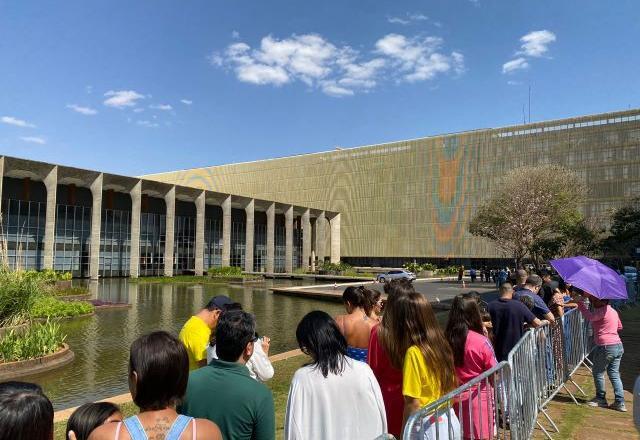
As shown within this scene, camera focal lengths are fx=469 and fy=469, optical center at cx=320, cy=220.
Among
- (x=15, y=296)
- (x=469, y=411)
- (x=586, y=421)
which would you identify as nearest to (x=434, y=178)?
(x=15, y=296)

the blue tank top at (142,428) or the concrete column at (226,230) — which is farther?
the concrete column at (226,230)

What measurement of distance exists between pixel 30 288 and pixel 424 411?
1208 centimetres

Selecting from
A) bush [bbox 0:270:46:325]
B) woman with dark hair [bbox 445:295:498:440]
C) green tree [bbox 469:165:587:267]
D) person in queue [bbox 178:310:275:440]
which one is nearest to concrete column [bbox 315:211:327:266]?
green tree [bbox 469:165:587:267]

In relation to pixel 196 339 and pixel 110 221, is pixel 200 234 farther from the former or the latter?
pixel 196 339

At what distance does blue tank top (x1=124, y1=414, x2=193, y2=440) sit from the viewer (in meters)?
2.19

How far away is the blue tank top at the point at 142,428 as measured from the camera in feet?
7.19

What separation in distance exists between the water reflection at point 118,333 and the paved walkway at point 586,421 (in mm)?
6466

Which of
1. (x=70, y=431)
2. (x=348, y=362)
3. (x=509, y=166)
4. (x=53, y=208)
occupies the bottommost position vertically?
(x=70, y=431)

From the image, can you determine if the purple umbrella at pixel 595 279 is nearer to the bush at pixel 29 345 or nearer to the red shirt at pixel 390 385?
the red shirt at pixel 390 385

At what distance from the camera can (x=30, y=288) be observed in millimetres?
11922

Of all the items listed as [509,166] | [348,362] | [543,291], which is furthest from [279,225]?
[348,362]

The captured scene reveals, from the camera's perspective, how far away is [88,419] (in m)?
2.64

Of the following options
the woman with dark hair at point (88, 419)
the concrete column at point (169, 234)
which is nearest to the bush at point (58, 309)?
the woman with dark hair at point (88, 419)

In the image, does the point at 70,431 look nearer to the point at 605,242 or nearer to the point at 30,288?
the point at 30,288
